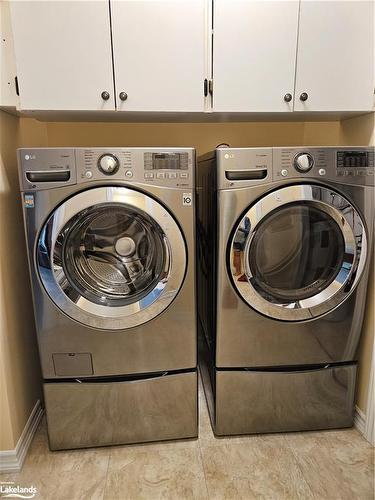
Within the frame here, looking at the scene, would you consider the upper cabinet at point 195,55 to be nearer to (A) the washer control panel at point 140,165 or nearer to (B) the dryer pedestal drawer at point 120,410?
(A) the washer control panel at point 140,165

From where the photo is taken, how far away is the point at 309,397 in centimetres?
161

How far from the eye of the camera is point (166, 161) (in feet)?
4.32

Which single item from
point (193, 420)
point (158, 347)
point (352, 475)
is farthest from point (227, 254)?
point (352, 475)

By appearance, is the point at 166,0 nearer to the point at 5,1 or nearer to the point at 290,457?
the point at 5,1

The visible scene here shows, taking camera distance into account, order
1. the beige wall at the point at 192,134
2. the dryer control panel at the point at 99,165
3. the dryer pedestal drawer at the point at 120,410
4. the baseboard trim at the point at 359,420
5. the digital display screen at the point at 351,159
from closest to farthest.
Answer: the dryer control panel at the point at 99,165, the digital display screen at the point at 351,159, the dryer pedestal drawer at the point at 120,410, the baseboard trim at the point at 359,420, the beige wall at the point at 192,134

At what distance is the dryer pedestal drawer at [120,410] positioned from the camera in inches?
58.7

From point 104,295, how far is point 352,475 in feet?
4.25

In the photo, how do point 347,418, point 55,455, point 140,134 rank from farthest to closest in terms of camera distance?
point 140,134 < point 347,418 < point 55,455

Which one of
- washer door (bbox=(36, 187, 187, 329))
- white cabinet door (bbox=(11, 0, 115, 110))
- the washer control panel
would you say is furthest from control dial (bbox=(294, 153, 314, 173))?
white cabinet door (bbox=(11, 0, 115, 110))

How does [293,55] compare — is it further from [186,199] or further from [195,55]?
[186,199]

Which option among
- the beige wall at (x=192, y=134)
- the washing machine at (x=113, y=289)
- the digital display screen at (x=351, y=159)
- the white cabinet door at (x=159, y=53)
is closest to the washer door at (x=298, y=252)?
the digital display screen at (x=351, y=159)

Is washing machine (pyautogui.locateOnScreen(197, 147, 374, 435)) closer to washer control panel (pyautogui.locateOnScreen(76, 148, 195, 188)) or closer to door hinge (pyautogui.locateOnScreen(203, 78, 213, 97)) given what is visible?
washer control panel (pyautogui.locateOnScreen(76, 148, 195, 188))

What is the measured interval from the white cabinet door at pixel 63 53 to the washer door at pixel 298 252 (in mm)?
831

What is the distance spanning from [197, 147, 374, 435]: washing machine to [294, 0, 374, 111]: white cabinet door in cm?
30
